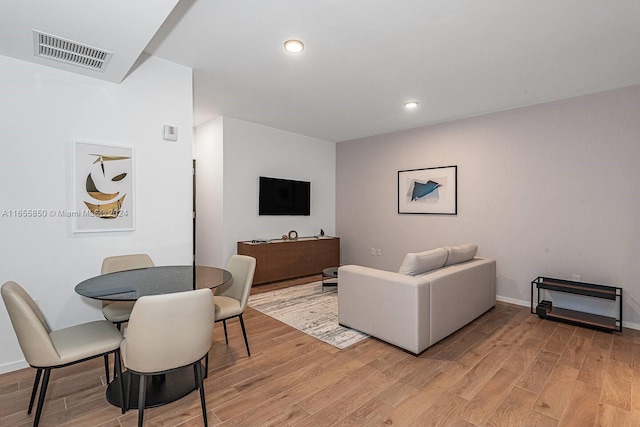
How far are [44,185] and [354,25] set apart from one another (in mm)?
2731

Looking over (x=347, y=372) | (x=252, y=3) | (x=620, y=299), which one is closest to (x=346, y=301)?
(x=347, y=372)

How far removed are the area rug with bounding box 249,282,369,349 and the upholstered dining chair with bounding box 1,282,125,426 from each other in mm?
1738

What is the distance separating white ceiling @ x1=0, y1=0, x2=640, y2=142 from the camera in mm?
2047

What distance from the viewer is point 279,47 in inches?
106

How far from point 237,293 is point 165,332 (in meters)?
1.17

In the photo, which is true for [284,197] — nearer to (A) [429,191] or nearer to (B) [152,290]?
(A) [429,191]

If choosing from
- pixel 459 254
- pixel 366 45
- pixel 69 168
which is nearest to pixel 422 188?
pixel 459 254

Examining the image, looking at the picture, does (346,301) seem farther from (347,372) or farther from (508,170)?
(508,170)

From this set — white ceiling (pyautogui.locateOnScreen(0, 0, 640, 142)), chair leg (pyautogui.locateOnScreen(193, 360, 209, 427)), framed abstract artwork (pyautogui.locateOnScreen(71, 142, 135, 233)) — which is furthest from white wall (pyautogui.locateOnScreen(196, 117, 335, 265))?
chair leg (pyautogui.locateOnScreen(193, 360, 209, 427))

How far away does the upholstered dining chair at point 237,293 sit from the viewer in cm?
251

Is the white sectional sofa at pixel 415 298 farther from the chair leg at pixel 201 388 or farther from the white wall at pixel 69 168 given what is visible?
the white wall at pixel 69 168

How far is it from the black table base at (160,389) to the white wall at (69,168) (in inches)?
35.0

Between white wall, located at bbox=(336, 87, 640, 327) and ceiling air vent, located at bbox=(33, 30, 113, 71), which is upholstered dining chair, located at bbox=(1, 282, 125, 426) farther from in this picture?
white wall, located at bbox=(336, 87, 640, 327)

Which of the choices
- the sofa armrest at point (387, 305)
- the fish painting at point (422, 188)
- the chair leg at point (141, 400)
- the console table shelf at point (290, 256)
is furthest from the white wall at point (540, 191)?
the chair leg at point (141, 400)
